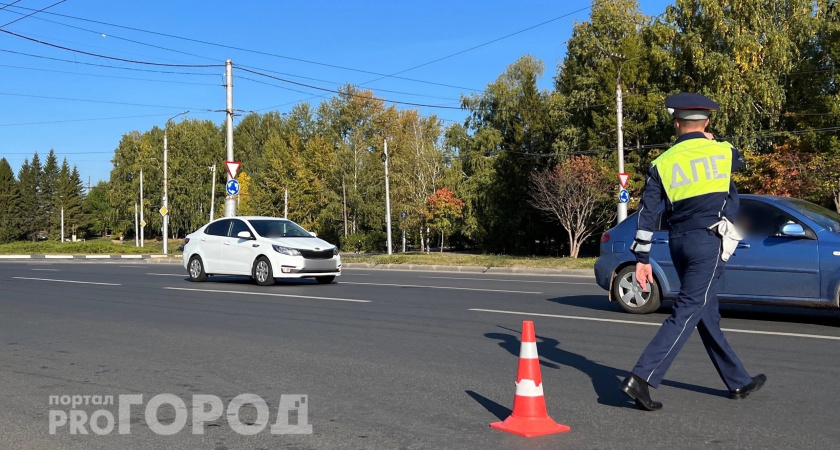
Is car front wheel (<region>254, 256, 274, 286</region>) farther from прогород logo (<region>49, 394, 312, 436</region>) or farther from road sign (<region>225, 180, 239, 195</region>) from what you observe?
road sign (<region>225, 180, 239, 195</region>)

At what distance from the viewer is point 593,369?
673cm

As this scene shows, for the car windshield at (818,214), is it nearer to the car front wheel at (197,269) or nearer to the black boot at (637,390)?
the black boot at (637,390)

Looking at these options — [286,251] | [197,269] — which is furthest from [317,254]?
[197,269]

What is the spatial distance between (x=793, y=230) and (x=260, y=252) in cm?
1094

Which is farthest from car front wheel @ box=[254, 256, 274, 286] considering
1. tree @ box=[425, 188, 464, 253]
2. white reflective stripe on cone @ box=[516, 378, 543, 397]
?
tree @ box=[425, 188, 464, 253]

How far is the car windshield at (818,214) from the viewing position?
9195mm

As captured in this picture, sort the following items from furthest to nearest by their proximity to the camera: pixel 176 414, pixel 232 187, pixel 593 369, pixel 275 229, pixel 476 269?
pixel 232 187 → pixel 476 269 → pixel 275 229 → pixel 593 369 → pixel 176 414

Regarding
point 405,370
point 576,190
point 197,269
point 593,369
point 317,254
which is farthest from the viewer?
point 576,190

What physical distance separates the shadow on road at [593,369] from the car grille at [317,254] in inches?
325

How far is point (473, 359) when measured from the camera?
7348mm

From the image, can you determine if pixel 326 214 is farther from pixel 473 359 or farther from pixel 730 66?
pixel 473 359

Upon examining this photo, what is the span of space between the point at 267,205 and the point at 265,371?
6607 centimetres

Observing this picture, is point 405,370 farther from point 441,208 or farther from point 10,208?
point 10,208

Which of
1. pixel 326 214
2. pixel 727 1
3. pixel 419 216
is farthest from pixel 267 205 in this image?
pixel 727 1
